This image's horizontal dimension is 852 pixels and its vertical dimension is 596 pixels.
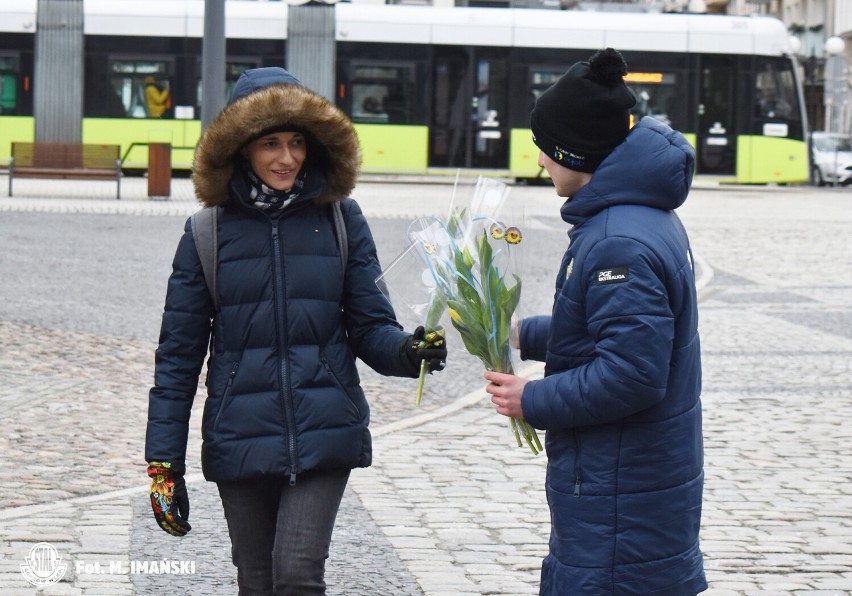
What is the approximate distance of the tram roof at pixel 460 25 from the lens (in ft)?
103

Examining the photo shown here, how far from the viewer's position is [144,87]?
31.6 m

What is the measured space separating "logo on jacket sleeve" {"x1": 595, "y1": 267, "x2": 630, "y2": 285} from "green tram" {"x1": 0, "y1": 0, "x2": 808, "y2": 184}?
27.4m

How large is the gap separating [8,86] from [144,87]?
2.63 m

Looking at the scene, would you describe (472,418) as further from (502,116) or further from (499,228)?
(502,116)

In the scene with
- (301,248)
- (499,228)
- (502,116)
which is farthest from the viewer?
(502,116)

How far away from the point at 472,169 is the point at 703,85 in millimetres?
5062

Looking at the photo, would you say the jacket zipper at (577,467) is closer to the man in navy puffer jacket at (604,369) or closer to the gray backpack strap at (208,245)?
the man in navy puffer jacket at (604,369)

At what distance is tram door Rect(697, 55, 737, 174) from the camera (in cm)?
3266

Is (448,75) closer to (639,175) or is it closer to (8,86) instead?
(8,86)

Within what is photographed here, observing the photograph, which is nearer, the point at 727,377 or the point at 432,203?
the point at 727,377

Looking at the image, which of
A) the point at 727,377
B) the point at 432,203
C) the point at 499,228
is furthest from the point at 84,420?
the point at 432,203

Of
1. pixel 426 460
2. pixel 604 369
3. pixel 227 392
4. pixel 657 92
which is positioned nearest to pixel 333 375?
pixel 227 392

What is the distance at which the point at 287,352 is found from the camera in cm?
400

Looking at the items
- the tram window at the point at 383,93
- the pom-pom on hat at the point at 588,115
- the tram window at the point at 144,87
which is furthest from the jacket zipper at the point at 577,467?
the tram window at the point at 144,87
